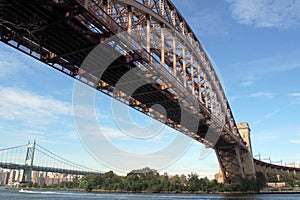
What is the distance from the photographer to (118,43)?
56.4 feet

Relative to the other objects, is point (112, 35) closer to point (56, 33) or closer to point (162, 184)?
point (56, 33)

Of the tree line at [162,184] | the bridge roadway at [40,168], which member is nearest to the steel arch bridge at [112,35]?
the tree line at [162,184]

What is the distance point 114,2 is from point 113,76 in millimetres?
5386

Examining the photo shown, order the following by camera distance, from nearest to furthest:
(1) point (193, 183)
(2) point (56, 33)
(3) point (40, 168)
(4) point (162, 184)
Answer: (2) point (56, 33) → (1) point (193, 183) → (4) point (162, 184) → (3) point (40, 168)

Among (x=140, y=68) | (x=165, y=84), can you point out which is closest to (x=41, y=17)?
(x=140, y=68)

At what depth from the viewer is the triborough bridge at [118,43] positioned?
14188 mm

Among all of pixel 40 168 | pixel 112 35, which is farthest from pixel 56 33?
pixel 40 168

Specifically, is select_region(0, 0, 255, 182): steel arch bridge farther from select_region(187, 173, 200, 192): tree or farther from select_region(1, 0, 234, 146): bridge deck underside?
select_region(187, 173, 200, 192): tree

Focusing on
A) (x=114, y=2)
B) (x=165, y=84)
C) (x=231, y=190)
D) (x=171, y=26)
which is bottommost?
(x=231, y=190)

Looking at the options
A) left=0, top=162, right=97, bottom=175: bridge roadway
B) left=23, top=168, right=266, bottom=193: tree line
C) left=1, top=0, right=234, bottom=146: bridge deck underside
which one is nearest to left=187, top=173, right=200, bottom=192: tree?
left=23, top=168, right=266, bottom=193: tree line

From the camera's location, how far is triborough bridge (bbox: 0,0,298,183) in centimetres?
1419

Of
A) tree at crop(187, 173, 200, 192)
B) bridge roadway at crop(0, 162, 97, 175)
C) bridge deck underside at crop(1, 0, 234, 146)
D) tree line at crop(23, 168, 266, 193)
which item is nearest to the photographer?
bridge deck underside at crop(1, 0, 234, 146)

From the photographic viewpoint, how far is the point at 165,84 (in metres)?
22.6

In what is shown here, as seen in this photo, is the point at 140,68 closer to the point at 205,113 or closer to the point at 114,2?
the point at 114,2
